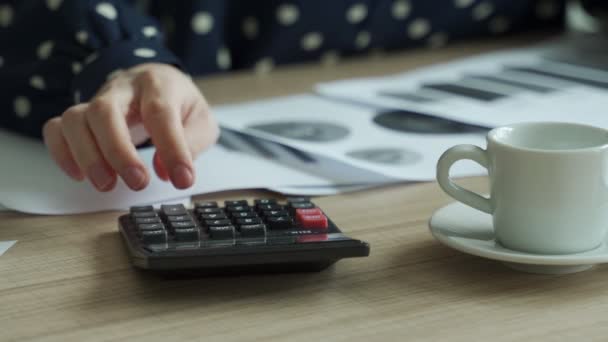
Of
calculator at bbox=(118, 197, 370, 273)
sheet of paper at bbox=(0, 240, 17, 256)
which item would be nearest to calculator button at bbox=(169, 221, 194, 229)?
calculator at bbox=(118, 197, 370, 273)

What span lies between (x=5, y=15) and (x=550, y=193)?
2.01 ft

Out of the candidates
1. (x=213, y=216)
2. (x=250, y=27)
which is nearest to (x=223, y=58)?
(x=250, y=27)

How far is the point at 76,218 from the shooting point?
58cm

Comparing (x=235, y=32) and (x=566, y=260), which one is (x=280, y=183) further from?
(x=235, y=32)

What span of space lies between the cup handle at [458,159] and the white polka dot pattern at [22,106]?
46 centimetres

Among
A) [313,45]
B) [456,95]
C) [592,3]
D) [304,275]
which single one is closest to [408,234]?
[304,275]

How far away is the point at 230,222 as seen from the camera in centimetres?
49

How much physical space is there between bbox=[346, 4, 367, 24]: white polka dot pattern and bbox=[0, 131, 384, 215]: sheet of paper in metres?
0.44

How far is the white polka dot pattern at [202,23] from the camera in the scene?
1024mm

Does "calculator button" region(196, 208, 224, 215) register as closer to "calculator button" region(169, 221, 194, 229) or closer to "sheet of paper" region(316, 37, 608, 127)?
"calculator button" region(169, 221, 194, 229)

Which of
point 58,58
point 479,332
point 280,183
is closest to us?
point 479,332

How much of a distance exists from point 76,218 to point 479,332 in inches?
11.6

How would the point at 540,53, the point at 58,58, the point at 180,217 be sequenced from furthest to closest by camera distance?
the point at 540,53 < the point at 58,58 < the point at 180,217

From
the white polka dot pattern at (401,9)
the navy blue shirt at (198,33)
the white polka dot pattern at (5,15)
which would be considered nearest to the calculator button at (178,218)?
the navy blue shirt at (198,33)
